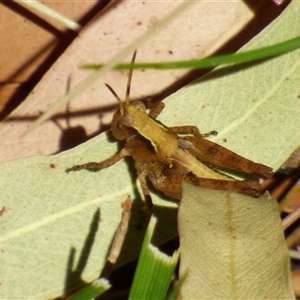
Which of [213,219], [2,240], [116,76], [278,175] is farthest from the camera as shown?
[278,175]

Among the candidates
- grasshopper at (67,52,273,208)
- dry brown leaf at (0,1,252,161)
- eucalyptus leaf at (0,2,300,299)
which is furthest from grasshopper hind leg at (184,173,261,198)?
dry brown leaf at (0,1,252,161)

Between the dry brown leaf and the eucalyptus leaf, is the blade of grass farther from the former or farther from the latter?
the dry brown leaf

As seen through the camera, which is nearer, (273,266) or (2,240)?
(273,266)

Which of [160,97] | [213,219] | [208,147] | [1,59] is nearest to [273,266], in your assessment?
[213,219]

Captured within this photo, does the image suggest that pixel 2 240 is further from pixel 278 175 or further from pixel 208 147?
pixel 278 175

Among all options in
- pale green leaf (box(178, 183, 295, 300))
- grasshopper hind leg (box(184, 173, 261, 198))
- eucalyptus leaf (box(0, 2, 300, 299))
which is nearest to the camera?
pale green leaf (box(178, 183, 295, 300))

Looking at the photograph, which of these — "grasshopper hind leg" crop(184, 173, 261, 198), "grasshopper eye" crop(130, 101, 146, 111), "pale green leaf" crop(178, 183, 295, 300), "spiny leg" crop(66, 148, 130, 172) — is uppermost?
"grasshopper eye" crop(130, 101, 146, 111)

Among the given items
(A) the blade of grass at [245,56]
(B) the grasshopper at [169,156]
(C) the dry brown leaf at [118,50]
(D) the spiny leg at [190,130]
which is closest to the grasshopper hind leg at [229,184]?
(B) the grasshopper at [169,156]

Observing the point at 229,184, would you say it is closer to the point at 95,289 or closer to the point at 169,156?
the point at 169,156
